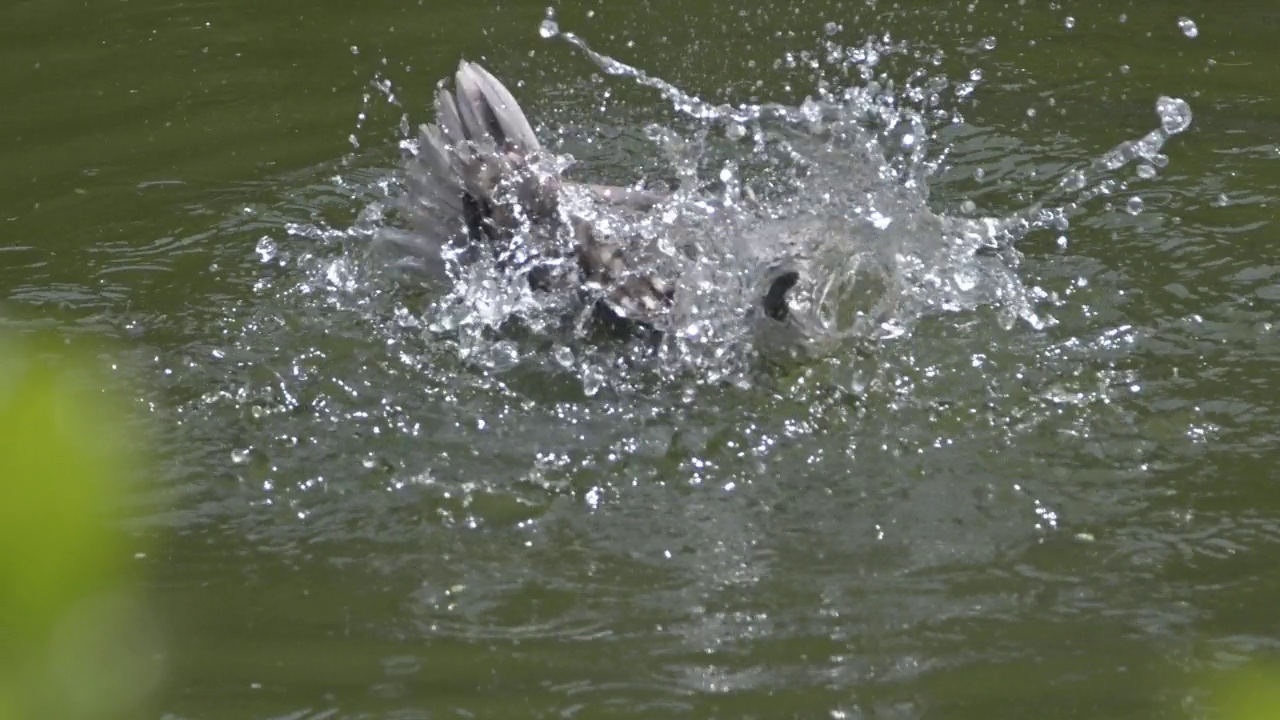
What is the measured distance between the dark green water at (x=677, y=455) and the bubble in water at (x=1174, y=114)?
0.13 ft

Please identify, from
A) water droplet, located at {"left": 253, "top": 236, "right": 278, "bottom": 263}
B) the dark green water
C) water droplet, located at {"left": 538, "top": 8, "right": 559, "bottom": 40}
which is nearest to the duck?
the dark green water

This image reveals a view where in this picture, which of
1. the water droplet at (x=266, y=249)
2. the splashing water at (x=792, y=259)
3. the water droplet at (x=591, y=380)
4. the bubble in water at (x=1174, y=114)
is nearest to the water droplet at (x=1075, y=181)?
the splashing water at (x=792, y=259)

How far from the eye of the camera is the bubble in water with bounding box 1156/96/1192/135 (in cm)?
455

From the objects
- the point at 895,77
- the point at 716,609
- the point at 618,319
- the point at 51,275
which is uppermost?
the point at 895,77

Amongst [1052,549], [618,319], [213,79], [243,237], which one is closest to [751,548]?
[1052,549]

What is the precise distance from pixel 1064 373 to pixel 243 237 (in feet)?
7.42

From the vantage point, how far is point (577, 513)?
301 cm

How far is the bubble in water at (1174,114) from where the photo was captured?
179 inches

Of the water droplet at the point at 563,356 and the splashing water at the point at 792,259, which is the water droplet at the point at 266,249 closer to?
the splashing water at the point at 792,259

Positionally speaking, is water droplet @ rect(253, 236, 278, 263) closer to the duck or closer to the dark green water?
the dark green water

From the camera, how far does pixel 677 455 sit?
3203mm

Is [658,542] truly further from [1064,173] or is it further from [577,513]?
[1064,173]

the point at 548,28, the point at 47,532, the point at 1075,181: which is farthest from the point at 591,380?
the point at 47,532

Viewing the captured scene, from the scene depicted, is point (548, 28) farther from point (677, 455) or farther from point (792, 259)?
point (677, 455)
